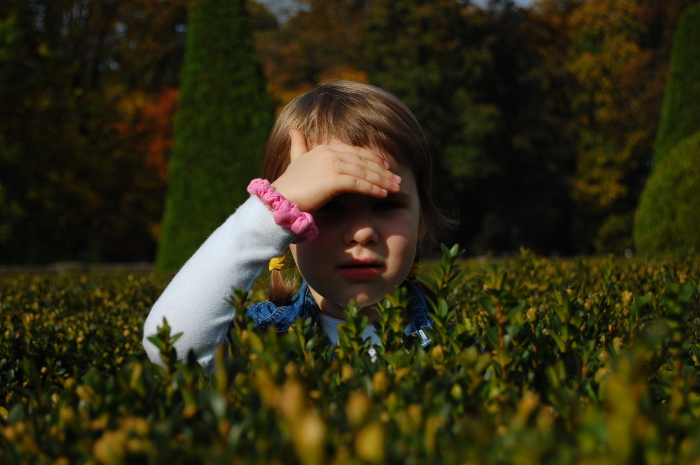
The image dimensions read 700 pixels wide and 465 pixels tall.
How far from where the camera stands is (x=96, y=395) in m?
1.01

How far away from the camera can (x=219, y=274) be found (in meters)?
1.97

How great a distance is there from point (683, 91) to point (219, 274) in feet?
55.3

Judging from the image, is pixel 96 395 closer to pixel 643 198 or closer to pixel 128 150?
pixel 643 198

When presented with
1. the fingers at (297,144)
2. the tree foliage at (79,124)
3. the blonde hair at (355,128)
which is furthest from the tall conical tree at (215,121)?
the fingers at (297,144)

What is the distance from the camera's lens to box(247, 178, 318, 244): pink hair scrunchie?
192 centimetres

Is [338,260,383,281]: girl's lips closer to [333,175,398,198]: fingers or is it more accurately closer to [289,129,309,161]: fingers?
[333,175,398,198]: fingers

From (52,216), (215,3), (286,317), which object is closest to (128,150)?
(52,216)

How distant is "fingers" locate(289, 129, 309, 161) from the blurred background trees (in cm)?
1788

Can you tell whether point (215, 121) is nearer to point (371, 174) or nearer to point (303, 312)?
point (303, 312)

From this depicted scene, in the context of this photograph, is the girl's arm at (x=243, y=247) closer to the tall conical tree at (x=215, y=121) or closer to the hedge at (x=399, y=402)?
the hedge at (x=399, y=402)

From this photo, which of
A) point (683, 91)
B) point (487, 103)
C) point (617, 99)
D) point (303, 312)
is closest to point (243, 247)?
point (303, 312)

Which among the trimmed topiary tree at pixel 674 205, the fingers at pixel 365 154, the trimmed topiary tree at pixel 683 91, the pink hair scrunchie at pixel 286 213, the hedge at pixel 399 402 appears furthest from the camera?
the trimmed topiary tree at pixel 683 91

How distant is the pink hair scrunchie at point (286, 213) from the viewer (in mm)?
1922

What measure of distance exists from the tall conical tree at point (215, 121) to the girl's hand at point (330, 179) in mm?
12569
